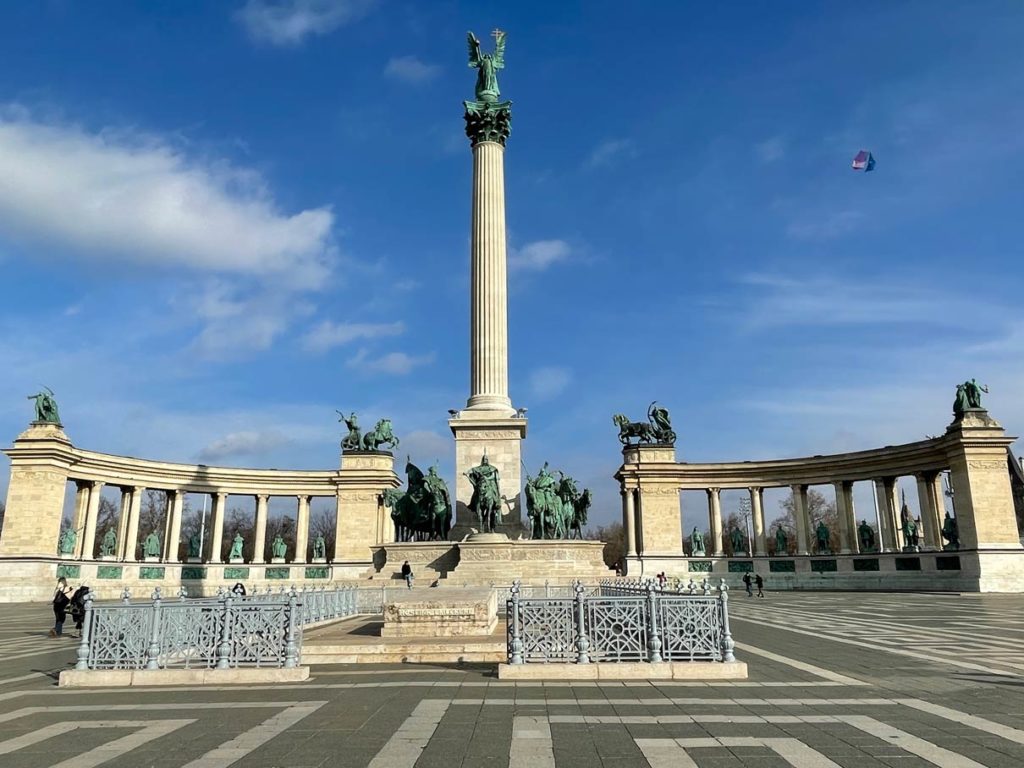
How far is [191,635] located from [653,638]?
764cm

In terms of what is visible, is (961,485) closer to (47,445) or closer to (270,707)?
(270,707)

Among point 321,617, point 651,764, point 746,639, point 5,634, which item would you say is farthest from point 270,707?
point 5,634

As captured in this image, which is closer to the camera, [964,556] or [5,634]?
[5,634]

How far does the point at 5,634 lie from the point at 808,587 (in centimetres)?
4904

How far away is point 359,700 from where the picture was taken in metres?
9.02

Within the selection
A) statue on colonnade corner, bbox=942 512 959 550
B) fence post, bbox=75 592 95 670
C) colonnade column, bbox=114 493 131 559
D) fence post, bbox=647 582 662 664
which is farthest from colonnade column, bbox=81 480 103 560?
statue on colonnade corner, bbox=942 512 959 550

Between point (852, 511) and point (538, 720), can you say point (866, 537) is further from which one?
point (538, 720)

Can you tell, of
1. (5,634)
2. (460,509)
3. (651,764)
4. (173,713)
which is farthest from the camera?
(460,509)

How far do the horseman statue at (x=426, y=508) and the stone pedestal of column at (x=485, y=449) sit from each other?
1.98 feet

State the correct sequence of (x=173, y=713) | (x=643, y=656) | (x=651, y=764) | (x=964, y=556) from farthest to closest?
(x=964, y=556), (x=643, y=656), (x=173, y=713), (x=651, y=764)

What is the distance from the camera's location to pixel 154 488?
55094 millimetres

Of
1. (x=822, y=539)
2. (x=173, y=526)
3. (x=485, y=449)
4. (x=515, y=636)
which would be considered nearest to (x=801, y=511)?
(x=822, y=539)

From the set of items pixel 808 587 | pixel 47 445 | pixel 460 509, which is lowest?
pixel 808 587

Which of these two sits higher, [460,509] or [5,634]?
[460,509]
